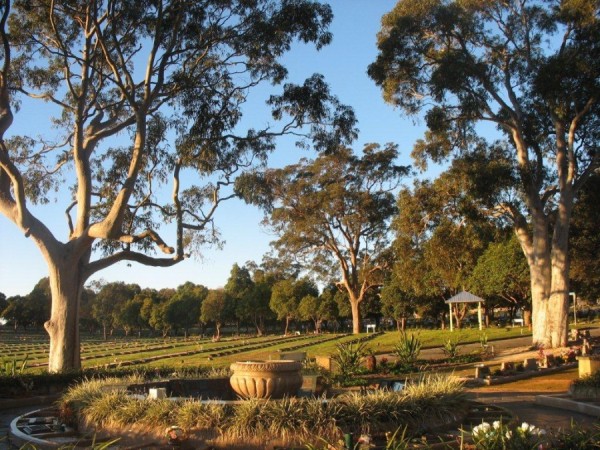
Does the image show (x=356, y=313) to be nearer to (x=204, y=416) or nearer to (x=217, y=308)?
(x=217, y=308)

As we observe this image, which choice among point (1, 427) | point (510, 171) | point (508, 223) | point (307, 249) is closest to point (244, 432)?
point (1, 427)

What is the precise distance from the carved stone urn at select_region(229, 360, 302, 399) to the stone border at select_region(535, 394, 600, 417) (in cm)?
513

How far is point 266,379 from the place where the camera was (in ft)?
33.2

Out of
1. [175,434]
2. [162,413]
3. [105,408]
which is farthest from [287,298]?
[175,434]

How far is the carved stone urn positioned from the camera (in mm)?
10133

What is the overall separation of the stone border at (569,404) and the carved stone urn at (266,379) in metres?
5.13

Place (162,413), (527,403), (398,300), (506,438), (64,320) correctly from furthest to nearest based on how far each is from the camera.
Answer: (398,300) → (64,320) → (527,403) → (162,413) → (506,438)

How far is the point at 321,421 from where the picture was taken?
27.5 ft

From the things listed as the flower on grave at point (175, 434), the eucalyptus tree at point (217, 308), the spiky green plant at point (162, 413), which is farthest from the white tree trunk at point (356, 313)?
the flower on grave at point (175, 434)

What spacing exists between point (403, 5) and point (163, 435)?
2143 centimetres

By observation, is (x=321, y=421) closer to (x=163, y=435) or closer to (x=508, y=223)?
(x=163, y=435)

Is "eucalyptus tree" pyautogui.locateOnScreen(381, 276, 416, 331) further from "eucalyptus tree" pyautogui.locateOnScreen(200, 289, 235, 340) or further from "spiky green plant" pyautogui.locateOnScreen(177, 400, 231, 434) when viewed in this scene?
"spiky green plant" pyautogui.locateOnScreen(177, 400, 231, 434)

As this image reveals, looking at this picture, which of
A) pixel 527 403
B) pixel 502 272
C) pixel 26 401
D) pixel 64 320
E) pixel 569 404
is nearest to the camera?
pixel 569 404

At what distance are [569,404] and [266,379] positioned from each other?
227 inches
